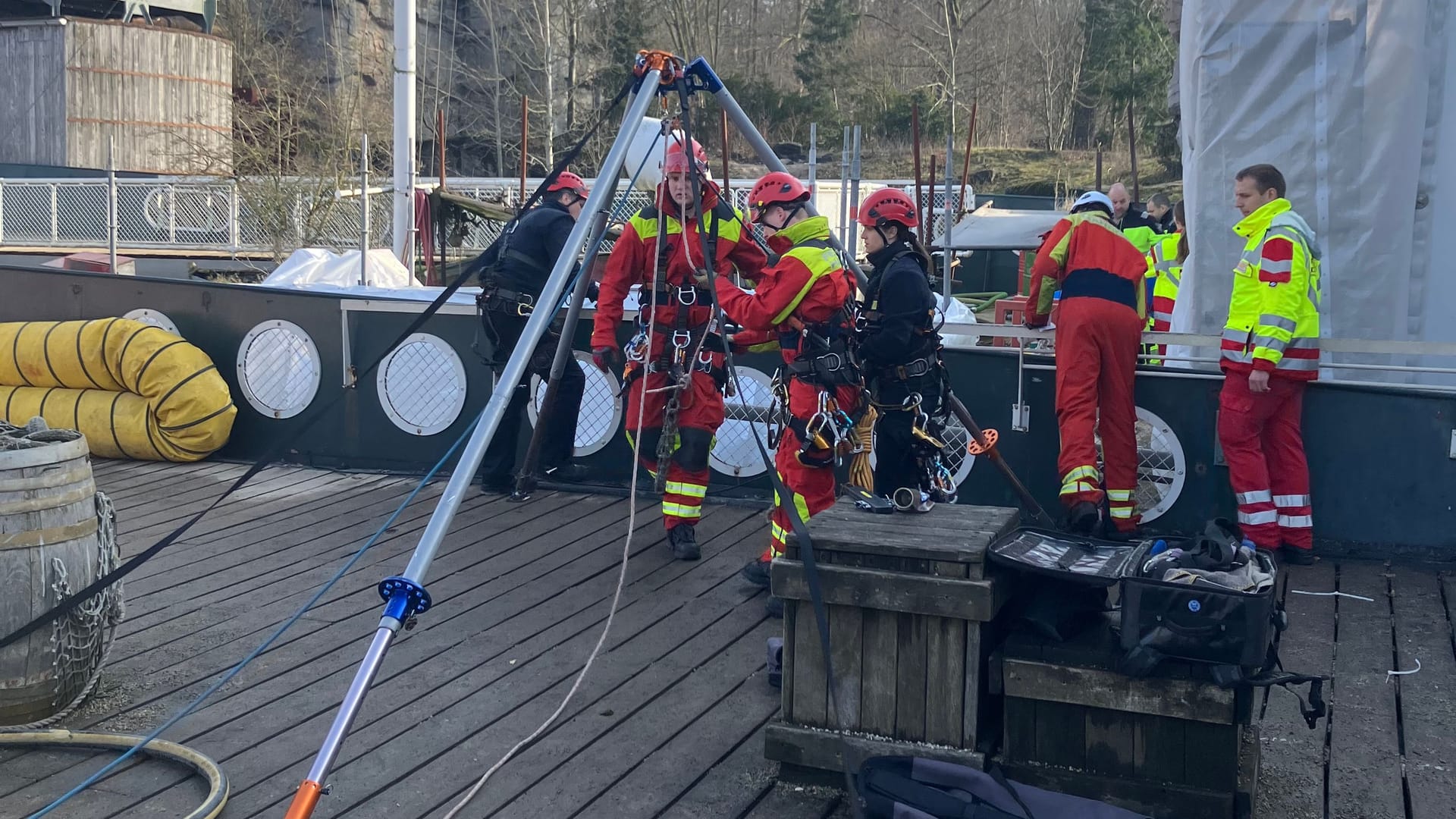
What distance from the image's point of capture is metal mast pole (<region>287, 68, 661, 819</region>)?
9.36 ft

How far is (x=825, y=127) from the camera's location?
127 ft

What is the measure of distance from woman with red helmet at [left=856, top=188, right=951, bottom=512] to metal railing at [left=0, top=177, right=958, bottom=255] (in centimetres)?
1297

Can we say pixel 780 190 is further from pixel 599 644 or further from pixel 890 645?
pixel 890 645

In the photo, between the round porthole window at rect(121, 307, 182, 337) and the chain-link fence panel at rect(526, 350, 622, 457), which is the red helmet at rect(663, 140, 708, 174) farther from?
the round porthole window at rect(121, 307, 182, 337)

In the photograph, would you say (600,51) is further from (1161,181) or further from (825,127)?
(1161,181)

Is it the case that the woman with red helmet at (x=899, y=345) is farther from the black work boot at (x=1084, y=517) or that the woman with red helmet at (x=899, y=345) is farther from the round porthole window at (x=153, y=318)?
the round porthole window at (x=153, y=318)

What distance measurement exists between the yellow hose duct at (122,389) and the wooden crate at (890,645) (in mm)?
5920

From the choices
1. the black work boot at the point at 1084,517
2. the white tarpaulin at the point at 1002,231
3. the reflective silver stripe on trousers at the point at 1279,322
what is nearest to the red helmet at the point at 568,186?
the black work boot at the point at 1084,517

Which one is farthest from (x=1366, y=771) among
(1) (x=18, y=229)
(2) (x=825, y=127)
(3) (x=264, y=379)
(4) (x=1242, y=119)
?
(2) (x=825, y=127)

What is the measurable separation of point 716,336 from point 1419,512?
145 inches

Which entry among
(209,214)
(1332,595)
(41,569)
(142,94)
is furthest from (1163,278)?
(142,94)

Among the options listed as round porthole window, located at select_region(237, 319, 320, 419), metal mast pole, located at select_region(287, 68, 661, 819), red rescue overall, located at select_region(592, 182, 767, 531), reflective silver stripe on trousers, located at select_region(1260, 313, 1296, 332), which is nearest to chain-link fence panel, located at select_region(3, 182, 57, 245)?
round porthole window, located at select_region(237, 319, 320, 419)

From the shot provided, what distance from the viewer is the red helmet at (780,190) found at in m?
5.55

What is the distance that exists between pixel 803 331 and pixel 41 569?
10.2 ft
